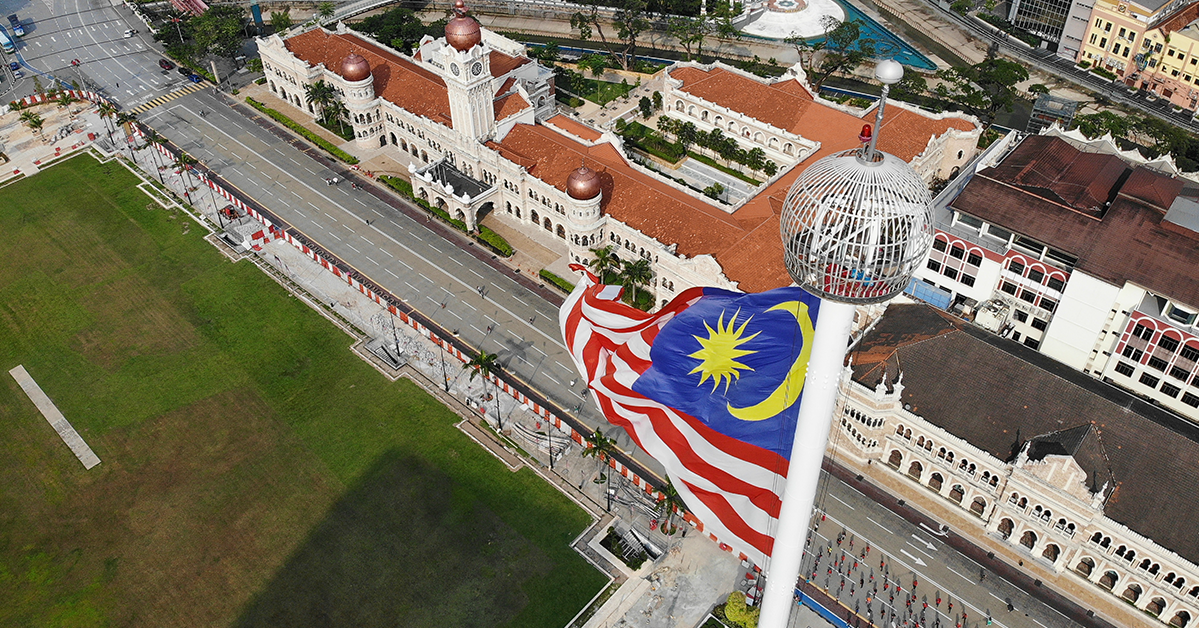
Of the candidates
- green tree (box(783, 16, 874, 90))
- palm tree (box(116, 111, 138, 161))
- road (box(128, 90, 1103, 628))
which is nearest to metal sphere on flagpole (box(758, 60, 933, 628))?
road (box(128, 90, 1103, 628))

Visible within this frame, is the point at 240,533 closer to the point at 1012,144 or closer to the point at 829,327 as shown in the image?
the point at 829,327

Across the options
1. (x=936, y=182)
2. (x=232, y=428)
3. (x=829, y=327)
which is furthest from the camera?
(x=936, y=182)

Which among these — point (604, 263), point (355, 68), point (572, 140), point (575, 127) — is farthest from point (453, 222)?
point (355, 68)

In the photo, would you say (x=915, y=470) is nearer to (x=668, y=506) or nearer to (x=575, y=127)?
(x=668, y=506)

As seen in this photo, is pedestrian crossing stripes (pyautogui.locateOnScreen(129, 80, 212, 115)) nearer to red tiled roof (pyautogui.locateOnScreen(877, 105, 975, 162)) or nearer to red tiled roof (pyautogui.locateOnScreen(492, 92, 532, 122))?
red tiled roof (pyautogui.locateOnScreen(492, 92, 532, 122))

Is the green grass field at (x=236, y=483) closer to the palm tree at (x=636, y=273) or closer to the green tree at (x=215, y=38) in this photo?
the palm tree at (x=636, y=273)

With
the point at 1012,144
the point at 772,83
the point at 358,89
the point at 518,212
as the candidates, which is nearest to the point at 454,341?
the point at 518,212
